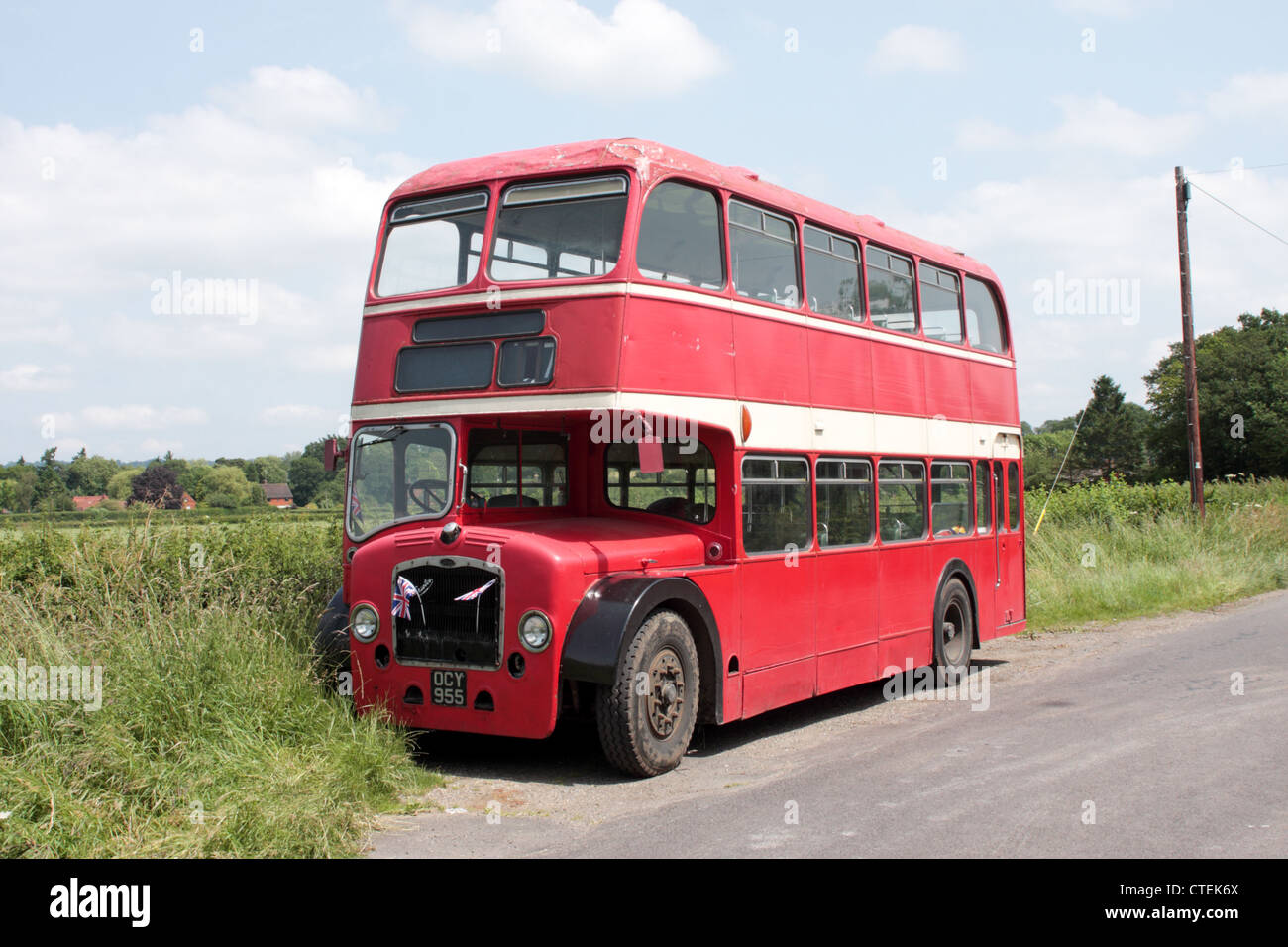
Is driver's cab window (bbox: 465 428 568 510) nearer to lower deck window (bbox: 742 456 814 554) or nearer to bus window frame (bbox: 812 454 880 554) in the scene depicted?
lower deck window (bbox: 742 456 814 554)

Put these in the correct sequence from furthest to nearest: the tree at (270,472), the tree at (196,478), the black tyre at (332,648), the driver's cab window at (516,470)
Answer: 1. the tree at (270,472)
2. the tree at (196,478)
3. the driver's cab window at (516,470)
4. the black tyre at (332,648)

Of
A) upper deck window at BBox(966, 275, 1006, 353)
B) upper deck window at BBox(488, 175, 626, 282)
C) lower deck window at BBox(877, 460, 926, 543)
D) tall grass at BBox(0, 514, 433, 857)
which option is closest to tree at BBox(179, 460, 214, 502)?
tall grass at BBox(0, 514, 433, 857)

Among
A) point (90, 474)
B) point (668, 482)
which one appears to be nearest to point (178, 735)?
point (668, 482)

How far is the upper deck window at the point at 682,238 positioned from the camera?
8242 millimetres

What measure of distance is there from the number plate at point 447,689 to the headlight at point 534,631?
58cm

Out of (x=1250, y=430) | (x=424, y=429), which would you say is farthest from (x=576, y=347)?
(x=1250, y=430)

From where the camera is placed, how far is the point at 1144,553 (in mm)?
22359

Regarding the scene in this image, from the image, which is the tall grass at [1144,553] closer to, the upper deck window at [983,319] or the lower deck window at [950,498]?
the lower deck window at [950,498]

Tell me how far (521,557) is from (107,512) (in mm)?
4868

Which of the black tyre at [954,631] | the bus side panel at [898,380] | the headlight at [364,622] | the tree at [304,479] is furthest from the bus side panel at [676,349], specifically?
the tree at [304,479]

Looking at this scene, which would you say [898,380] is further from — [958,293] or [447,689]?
[447,689]

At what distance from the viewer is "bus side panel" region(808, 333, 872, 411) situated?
33.2 feet

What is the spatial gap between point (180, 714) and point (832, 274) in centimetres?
656
